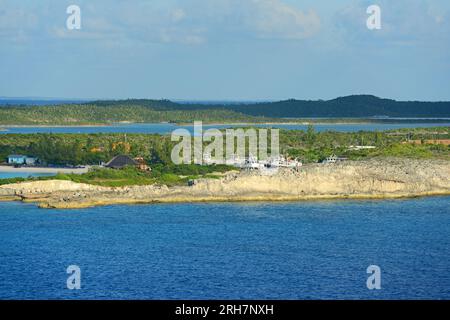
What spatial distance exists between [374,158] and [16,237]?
72.2ft

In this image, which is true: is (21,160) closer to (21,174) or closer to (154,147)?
(21,174)

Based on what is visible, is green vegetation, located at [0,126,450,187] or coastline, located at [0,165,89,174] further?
coastline, located at [0,165,89,174]

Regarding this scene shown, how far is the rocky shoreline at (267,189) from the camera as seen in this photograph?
36.3 m

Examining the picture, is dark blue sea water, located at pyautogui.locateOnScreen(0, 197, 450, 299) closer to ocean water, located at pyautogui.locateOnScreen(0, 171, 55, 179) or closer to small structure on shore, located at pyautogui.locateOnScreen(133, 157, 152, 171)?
ocean water, located at pyautogui.locateOnScreen(0, 171, 55, 179)

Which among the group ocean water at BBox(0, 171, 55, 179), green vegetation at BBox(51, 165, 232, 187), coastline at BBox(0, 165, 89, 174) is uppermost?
green vegetation at BBox(51, 165, 232, 187)

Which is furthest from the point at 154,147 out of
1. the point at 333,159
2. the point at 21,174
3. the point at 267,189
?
the point at 267,189

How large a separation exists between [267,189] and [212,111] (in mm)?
86083

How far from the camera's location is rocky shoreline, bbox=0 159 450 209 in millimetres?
36344

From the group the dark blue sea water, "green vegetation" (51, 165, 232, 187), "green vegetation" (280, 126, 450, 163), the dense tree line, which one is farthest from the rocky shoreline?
the dense tree line

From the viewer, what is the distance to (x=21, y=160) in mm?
51375

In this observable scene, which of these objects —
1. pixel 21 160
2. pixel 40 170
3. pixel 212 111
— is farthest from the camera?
pixel 212 111

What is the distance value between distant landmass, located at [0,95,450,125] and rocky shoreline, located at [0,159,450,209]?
6292 centimetres

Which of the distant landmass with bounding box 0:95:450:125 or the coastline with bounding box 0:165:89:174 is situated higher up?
the distant landmass with bounding box 0:95:450:125
